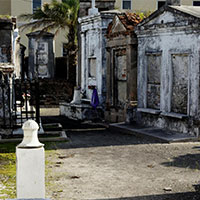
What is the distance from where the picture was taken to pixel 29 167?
470 centimetres

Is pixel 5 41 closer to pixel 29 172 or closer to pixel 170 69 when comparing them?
pixel 170 69

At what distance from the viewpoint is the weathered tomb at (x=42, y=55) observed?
25344 millimetres

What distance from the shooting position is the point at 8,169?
26.3 feet

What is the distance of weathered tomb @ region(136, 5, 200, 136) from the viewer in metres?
11.1

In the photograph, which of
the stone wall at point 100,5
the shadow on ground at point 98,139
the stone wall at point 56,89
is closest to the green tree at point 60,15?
the stone wall at point 56,89

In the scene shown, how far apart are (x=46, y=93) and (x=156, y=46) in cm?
1117

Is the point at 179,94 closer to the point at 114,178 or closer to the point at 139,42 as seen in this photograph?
the point at 139,42

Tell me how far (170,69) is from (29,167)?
305 inches

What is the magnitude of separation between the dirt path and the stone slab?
26cm

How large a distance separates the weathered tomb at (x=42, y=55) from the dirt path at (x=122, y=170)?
14669 millimetres

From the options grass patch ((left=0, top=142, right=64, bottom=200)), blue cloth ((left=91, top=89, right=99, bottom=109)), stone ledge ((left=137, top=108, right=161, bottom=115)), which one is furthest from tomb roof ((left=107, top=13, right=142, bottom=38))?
grass patch ((left=0, top=142, right=64, bottom=200))

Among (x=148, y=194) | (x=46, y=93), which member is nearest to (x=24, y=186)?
(x=148, y=194)

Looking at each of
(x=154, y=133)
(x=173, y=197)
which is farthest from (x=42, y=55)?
(x=173, y=197)

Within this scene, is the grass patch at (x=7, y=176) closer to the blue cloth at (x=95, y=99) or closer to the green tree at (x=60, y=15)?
the blue cloth at (x=95, y=99)
